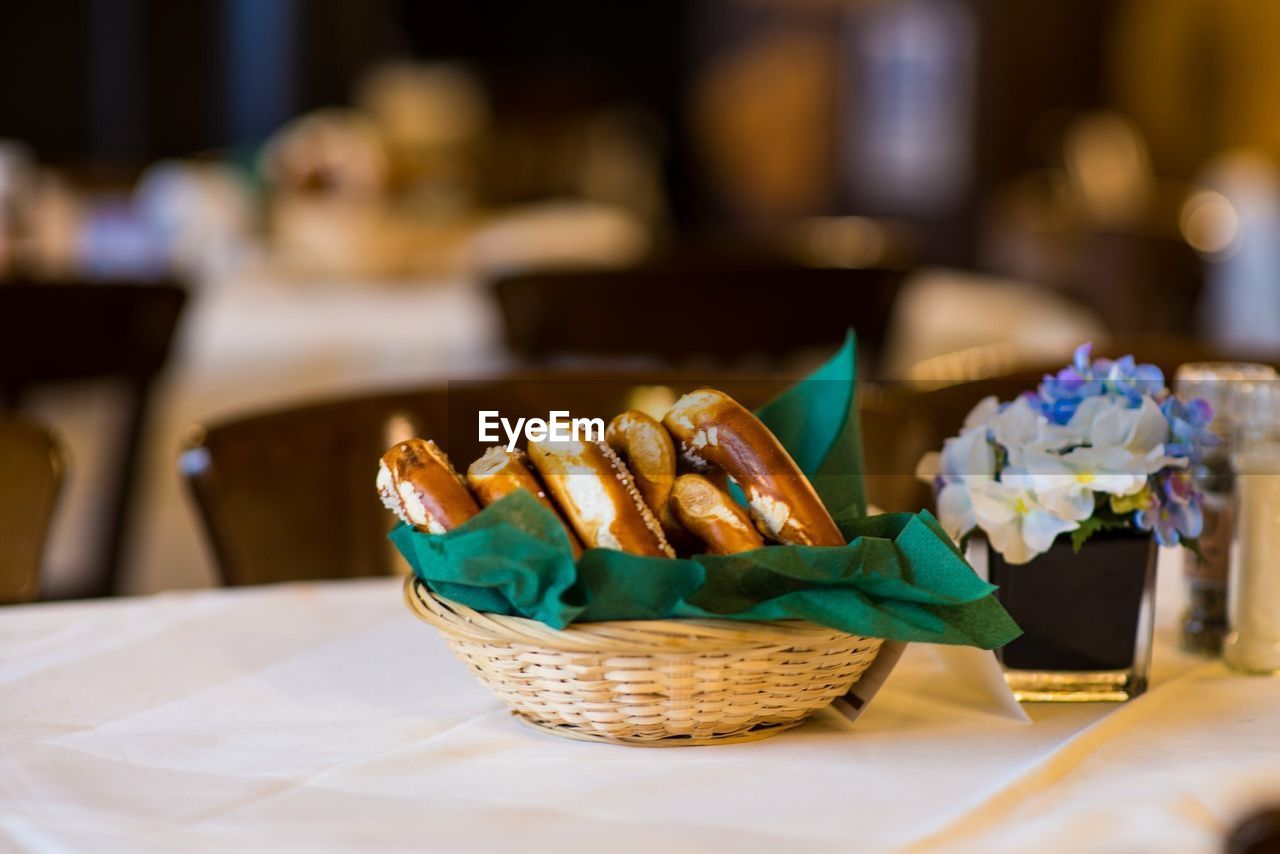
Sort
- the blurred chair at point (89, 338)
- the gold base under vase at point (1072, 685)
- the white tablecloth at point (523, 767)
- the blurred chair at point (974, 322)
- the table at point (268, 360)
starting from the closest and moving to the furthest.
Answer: the white tablecloth at point (523, 767) < the gold base under vase at point (1072, 685) < the blurred chair at point (89, 338) < the table at point (268, 360) < the blurred chair at point (974, 322)

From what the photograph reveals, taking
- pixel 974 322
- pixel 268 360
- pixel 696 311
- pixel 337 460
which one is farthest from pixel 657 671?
pixel 974 322

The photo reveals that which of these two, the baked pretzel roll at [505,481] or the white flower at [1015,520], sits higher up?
the baked pretzel roll at [505,481]

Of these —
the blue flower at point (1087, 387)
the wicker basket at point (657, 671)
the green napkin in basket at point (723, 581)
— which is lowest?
the wicker basket at point (657, 671)

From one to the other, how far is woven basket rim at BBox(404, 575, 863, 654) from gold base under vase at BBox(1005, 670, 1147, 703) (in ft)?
0.59

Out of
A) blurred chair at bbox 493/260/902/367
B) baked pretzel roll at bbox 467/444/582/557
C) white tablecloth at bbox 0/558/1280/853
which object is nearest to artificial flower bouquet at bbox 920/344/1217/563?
white tablecloth at bbox 0/558/1280/853

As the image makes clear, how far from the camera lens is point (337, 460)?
1381mm

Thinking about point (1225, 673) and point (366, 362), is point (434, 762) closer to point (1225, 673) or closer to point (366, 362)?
point (1225, 673)

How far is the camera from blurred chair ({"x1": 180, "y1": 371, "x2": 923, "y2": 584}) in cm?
131

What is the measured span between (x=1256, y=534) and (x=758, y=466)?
35 cm

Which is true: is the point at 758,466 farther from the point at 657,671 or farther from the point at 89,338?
the point at 89,338

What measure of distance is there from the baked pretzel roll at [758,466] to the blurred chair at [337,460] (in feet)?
1.45

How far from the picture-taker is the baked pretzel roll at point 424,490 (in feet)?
2.61

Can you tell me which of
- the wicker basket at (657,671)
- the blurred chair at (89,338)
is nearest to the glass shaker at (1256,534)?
the wicker basket at (657,671)

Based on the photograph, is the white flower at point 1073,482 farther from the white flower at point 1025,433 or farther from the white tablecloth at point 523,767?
the white tablecloth at point 523,767
